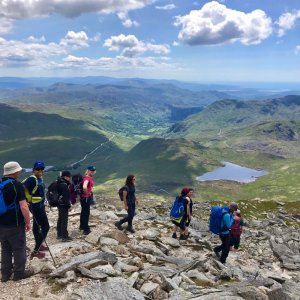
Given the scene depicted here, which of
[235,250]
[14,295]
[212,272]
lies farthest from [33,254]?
[235,250]

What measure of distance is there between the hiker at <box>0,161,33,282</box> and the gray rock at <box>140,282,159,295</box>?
503cm

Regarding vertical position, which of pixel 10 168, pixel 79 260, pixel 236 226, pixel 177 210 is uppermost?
pixel 10 168

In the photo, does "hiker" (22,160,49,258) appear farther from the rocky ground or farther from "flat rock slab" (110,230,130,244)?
"flat rock slab" (110,230,130,244)

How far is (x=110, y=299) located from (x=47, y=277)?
3.30 m

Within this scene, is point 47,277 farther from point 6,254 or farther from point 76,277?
point 6,254

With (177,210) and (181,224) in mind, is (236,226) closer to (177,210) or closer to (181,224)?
(181,224)

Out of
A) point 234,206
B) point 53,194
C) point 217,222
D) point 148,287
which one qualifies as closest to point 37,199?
point 53,194

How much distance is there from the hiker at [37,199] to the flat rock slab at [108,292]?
15.5 feet

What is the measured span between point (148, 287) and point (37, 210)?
22.6ft

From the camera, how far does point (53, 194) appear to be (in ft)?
45.7

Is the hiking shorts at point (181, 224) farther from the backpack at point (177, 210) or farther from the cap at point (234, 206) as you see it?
the cap at point (234, 206)

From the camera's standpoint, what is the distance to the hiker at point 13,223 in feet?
31.1

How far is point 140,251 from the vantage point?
15.1 metres

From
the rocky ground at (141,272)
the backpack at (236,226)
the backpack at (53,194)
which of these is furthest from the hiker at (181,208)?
the backpack at (53,194)
